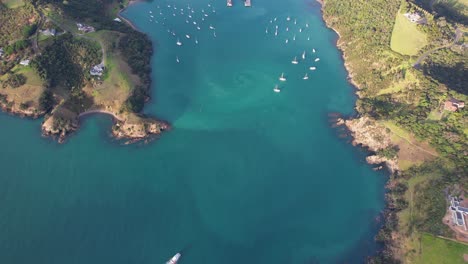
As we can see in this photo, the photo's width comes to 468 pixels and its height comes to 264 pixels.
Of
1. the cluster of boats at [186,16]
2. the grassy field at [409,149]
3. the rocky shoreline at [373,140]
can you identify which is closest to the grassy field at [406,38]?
the rocky shoreline at [373,140]

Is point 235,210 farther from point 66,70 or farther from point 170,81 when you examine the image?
point 66,70

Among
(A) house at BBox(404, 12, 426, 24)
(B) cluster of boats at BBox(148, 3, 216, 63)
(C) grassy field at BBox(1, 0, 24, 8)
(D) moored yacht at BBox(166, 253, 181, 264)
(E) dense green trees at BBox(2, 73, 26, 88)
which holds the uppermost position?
(A) house at BBox(404, 12, 426, 24)

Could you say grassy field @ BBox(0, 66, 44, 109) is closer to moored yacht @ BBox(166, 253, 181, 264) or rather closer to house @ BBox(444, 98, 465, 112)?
moored yacht @ BBox(166, 253, 181, 264)

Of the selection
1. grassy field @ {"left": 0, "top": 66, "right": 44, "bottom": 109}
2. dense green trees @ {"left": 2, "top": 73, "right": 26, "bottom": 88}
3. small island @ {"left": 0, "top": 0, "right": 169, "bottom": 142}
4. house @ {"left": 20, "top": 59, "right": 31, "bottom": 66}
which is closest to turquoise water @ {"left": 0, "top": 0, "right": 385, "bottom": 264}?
small island @ {"left": 0, "top": 0, "right": 169, "bottom": 142}

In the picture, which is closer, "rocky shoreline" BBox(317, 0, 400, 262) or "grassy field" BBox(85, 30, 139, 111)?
"rocky shoreline" BBox(317, 0, 400, 262)

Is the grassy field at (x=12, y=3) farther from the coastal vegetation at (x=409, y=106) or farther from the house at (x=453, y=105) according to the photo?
the house at (x=453, y=105)

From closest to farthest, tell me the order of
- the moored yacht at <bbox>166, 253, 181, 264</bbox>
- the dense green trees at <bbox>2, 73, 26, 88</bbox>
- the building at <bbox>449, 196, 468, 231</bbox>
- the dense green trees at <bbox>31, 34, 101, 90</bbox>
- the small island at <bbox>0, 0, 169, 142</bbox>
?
the moored yacht at <bbox>166, 253, 181, 264</bbox> → the building at <bbox>449, 196, 468, 231</bbox> → the small island at <bbox>0, 0, 169, 142</bbox> → the dense green trees at <bbox>2, 73, 26, 88</bbox> → the dense green trees at <bbox>31, 34, 101, 90</bbox>
